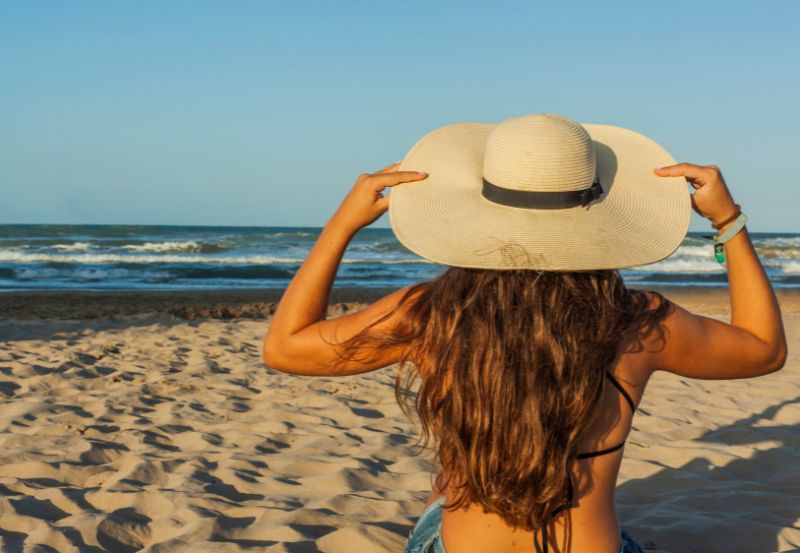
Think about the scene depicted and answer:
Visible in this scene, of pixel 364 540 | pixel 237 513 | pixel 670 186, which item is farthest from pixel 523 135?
pixel 237 513

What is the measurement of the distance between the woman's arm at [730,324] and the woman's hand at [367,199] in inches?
22.6

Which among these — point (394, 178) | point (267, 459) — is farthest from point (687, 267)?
point (394, 178)

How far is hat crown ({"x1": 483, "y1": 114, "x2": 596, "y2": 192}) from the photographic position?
1.62 metres

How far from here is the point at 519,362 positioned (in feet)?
5.28

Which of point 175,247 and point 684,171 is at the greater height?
point 684,171

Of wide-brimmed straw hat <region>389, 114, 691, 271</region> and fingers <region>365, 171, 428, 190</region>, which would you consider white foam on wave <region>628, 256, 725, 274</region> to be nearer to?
wide-brimmed straw hat <region>389, 114, 691, 271</region>

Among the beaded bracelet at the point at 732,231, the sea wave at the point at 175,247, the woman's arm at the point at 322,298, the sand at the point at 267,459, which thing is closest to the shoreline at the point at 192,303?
the sand at the point at 267,459

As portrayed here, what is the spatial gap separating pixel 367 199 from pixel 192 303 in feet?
37.9

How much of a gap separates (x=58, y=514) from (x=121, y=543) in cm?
40

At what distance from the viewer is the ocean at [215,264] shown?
61.8 feet

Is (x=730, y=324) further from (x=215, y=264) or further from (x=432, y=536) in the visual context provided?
(x=215, y=264)

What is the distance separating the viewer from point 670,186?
5.69ft

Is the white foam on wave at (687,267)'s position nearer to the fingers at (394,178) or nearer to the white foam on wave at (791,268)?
the white foam on wave at (791,268)

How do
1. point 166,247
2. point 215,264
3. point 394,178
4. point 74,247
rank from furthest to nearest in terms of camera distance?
point 166,247 < point 74,247 < point 215,264 < point 394,178
